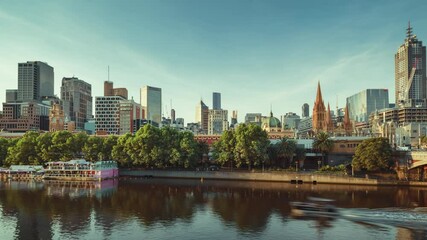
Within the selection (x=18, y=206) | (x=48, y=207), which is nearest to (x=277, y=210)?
(x=48, y=207)

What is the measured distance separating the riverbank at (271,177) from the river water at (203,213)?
605 centimetres

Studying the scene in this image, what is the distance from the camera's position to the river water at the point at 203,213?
63562mm

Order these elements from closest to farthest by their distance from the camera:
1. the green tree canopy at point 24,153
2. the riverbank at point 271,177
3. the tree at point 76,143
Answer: the riverbank at point 271,177, the green tree canopy at point 24,153, the tree at point 76,143

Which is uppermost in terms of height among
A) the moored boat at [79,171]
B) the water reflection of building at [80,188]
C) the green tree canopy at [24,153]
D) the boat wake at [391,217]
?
the green tree canopy at [24,153]

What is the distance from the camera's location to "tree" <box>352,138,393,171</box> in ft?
423

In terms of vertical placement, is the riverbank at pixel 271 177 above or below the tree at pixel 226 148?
below

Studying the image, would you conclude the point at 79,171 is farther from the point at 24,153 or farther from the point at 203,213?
the point at 203,213

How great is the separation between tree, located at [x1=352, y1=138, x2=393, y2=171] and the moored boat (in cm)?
8878

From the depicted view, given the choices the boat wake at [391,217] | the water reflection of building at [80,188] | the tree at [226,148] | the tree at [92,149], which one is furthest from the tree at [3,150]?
the boat wake at [391,217]

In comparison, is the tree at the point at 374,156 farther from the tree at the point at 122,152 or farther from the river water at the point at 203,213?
the tree at the point at 122,152

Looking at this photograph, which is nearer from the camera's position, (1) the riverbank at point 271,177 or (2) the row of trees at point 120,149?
(1) the riverbank at point 271,177

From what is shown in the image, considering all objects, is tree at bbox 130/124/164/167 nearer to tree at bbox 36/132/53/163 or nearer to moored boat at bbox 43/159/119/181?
moored boat at bbox 43/159/119/181

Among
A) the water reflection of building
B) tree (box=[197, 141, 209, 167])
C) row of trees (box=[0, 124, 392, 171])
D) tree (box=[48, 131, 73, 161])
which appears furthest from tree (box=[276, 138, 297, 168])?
tree (box=[48, 131, 73, 161])

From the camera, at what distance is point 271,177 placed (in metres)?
140
